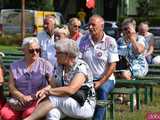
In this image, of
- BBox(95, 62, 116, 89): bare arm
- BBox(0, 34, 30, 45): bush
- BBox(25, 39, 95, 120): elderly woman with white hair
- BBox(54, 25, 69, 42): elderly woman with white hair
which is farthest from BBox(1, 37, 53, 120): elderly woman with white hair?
BBox(0, 34, 30, 45): bush

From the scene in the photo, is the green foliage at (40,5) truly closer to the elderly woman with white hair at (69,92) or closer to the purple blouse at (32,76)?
the purple blouse at (32,76)

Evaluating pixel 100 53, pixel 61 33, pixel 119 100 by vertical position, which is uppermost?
pixel 61 33

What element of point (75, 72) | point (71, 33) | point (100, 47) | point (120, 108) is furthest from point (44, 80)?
point (120, 108)

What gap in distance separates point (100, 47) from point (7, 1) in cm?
3621

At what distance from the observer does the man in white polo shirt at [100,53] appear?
8.77 metres

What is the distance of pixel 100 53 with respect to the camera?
29.1ft

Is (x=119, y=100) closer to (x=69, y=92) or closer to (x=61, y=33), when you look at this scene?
(x=61, y=33)

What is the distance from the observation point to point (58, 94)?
7.14m

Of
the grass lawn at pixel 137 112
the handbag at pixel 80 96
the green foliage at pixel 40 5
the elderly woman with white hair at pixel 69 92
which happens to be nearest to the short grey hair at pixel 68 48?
the elderly woman with white hair at pixel 69 92

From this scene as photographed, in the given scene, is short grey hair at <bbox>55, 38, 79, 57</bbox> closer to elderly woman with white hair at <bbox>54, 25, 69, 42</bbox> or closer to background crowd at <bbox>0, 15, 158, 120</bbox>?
background crowd at <bbox>0, 15, 158, 120</bbox>

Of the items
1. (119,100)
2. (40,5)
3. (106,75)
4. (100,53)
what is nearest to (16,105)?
(106,75)

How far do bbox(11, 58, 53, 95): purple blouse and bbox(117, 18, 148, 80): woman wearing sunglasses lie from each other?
9.49 feet

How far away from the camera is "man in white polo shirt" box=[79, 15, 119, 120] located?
8.77m

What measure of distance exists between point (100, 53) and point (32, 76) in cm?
135
